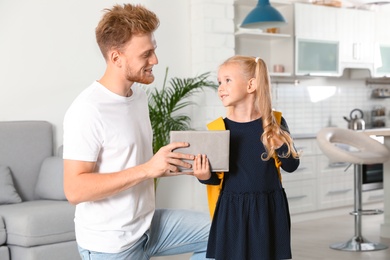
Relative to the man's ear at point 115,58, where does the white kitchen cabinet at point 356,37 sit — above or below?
above

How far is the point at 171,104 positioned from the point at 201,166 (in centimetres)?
301

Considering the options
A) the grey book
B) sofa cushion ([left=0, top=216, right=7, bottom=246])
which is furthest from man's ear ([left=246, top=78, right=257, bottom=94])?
sofa cushion ([left=0, top=216, right=7, bottom=246])

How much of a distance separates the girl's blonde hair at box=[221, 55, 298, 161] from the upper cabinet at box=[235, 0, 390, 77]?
12.4 feet

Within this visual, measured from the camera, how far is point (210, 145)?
2.36 m

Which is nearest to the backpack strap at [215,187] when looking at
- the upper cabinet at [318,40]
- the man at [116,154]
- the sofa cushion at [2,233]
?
→ the man at [116,154]

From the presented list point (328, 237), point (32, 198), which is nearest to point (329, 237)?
point (328, 237)

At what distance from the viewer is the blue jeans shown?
256cm

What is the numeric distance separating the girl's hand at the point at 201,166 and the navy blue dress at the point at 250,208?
243mm

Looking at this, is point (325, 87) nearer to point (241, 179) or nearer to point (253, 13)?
point (253, 13)

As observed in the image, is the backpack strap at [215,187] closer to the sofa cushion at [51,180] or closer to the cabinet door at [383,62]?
the sofa cushion at [51,180]

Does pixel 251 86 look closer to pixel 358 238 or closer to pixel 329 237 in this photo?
pixel 358 238

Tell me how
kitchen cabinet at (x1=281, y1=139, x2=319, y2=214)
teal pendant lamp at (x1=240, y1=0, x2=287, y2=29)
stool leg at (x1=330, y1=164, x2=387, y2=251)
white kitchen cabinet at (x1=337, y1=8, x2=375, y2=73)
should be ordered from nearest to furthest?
stool leg at (x1=330, y1=164, x2=387, y2=251) < teal pendant lamp at (x1=240, y1=0, x2=287, y2=29) < kitchen cabinet at (x1=281, y1=139, x2=319, y2=214) < white kitchen cabinet at (x1=337, y1=8, x2=375, y2=73)

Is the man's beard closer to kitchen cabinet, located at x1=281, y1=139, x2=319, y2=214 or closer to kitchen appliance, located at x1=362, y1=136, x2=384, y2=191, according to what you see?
kitchen cabinet, located at x1=281, y1=139, x2=319, y2=214

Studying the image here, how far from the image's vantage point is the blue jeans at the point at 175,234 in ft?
8.41
